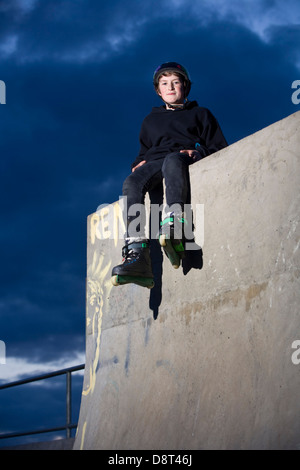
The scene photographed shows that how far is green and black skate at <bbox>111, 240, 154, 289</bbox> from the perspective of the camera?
3709 millimetres

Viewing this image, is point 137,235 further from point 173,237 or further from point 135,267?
point 173,237

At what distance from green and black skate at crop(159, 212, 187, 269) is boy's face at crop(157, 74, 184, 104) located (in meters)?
1.28

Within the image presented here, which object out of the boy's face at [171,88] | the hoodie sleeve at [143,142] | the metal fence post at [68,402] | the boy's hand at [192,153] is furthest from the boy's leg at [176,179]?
the metal fence post at [68,402]

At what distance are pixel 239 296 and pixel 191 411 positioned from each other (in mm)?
755

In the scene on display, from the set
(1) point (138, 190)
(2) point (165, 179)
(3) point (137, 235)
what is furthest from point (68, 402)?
(2) point (165, 179)

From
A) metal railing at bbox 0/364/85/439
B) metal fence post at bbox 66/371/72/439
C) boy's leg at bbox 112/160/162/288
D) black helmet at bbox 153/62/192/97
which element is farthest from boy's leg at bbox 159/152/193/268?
metal fence post at bbox 66/371/72/439

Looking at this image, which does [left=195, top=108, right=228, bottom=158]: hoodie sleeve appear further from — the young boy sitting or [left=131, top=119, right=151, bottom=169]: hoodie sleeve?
[left=131, top=119, right=151, bottom=169]: hoodie sleeve

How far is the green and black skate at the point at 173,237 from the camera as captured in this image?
356cm

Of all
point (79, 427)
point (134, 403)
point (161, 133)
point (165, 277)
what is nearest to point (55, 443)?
point (79, 427)

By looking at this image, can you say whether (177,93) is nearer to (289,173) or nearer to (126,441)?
(289,173)

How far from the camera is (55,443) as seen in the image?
6.52m

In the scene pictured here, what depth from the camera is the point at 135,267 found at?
3775mm

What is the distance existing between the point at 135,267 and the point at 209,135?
1241mm

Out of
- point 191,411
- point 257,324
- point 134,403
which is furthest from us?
point 134,403
